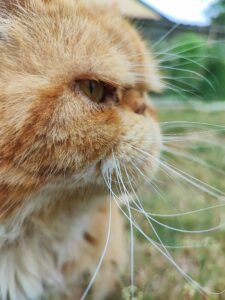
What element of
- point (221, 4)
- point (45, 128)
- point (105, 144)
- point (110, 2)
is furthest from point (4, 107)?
point (221, 4)

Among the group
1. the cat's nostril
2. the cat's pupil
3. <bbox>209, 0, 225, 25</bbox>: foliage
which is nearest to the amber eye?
the cat's pupil

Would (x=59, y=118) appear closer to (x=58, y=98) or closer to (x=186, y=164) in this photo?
(x=58, y=98)

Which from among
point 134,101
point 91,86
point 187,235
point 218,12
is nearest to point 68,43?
point 91,86

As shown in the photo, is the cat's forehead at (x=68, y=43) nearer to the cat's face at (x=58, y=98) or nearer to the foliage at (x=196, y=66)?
the cat's face at (x=58, y=98)

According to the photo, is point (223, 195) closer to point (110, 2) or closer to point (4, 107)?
point (110, 2)

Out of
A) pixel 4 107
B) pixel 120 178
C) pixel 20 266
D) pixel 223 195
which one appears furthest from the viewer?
pixel 223 195

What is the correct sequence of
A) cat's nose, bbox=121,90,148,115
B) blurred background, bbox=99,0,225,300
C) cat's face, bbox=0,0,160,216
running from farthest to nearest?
blurred background, bbox=99,0,225,300 < cat's nose, bbox=121,90,148,115 < cat's face, bbox=0,0,160,216

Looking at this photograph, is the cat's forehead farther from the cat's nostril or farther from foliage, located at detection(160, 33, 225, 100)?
foliage, located at detection(160, 33, 225, 100)

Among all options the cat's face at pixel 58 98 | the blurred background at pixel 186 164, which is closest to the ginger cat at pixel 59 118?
the cat's face at pixel 58 98

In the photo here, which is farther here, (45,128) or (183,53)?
(183,53)
